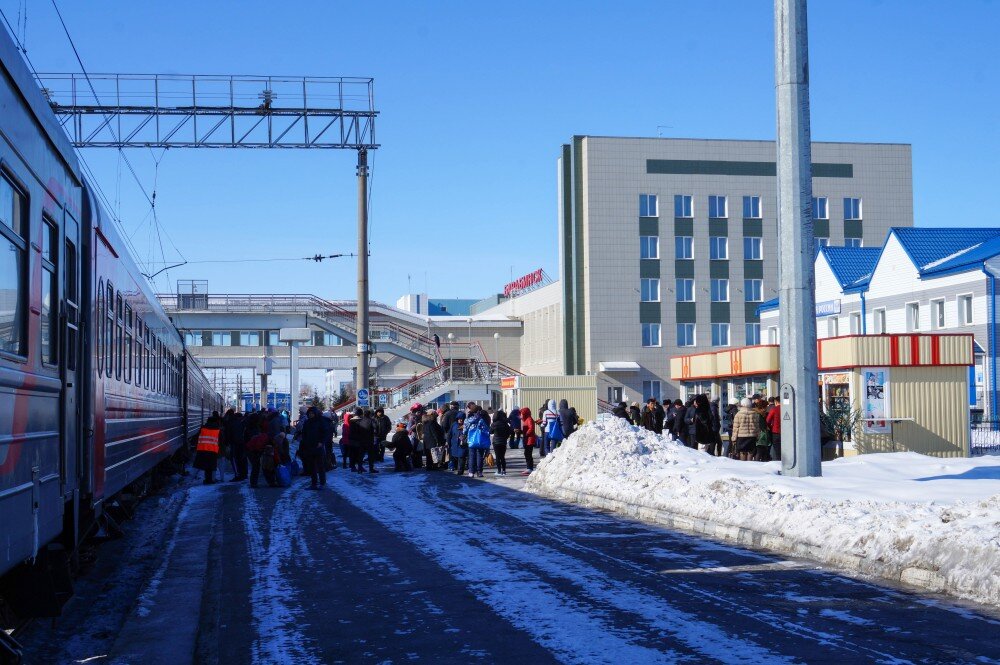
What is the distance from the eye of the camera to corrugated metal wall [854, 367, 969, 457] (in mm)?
26891

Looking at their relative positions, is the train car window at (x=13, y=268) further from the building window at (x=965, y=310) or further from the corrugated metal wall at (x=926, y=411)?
the building window at (x=965, y=310)

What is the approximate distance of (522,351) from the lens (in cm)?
8594

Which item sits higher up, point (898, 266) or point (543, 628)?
point (898, 266)

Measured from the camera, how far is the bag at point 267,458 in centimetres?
2311

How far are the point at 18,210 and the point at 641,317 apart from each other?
63.4 meters

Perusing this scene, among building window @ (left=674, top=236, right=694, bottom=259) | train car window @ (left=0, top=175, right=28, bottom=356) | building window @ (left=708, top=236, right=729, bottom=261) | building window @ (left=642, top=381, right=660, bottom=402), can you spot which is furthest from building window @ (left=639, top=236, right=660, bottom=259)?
train car window @ (left=0, top=175, right=28, bottom=356)

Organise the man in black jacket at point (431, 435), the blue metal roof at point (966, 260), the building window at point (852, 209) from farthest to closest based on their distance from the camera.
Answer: the building window at point (852, 209) < the blue metal roof at point (966, 260) < the man in black jacket at point (431, 435)

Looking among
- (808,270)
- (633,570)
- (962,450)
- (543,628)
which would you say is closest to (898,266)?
(962,450)

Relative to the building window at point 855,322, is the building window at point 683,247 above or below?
above

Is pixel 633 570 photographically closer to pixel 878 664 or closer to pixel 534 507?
pixel 878 664

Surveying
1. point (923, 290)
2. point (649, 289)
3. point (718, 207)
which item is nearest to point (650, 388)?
point (649, 289)

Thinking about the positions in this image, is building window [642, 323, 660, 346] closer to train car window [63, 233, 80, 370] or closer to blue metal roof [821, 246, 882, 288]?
blue metal roof [821, 246, 882, 288]

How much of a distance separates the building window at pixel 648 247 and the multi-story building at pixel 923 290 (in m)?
12.9

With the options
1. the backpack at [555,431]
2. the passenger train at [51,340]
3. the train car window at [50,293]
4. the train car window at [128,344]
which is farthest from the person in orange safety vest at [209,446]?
the train car window at [50,293]
